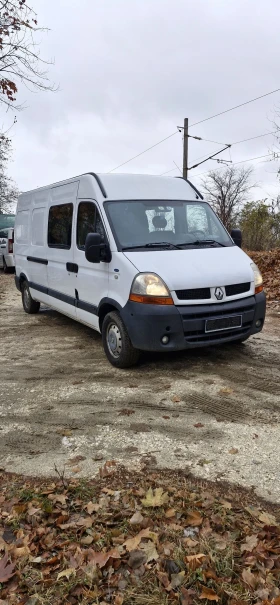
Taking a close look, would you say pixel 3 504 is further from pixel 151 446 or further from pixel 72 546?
pixel 151 446

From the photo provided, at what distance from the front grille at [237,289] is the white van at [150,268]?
12mm

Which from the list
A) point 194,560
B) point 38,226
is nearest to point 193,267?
point 194,560

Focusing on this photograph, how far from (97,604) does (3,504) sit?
102cm

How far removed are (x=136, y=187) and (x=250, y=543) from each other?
4.49 meters

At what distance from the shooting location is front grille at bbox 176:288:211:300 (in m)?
4.70

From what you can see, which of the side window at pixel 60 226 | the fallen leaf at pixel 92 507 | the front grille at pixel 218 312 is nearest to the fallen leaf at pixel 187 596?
the fallen leaf at pixel 92 507

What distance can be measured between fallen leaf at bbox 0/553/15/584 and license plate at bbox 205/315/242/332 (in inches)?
120

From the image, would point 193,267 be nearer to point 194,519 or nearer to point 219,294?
point 219,294

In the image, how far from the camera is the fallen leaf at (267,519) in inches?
100

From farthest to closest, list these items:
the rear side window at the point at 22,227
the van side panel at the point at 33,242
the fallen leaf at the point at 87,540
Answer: the rear side window at the point at 22,227 < the van side panel at the point at 33,242 < the fallen leaf at the point at 87,540

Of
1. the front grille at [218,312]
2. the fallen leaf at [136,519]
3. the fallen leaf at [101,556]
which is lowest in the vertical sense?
the fallen leaf at [101,556]

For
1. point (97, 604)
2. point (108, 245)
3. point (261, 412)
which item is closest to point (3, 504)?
point (97, 604)

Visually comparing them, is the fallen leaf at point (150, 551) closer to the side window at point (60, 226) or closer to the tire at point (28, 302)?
the side window at point (60, 226)

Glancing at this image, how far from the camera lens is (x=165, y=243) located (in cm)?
525
